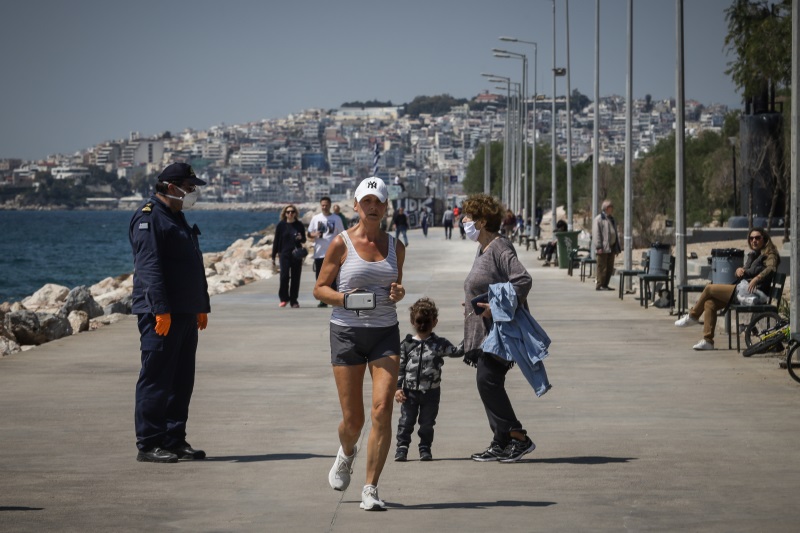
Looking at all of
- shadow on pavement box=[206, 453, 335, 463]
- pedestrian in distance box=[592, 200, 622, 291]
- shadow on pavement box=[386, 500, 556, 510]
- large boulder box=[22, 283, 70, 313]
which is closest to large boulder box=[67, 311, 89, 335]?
pedestrian in distance box=[592, 200, 622, 291]

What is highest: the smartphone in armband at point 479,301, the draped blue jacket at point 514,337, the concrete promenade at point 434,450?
the smartphone in armband at point 479,301

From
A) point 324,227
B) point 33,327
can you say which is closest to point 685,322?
point 324,227

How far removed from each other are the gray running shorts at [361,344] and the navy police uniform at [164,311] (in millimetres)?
2048

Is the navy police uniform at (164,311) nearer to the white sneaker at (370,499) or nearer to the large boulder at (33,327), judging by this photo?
the white sneaker at (370,499)

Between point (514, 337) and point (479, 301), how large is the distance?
14.0 inches

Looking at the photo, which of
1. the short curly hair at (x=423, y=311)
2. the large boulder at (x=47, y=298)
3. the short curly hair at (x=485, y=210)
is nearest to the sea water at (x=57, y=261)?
the large boulder at (x=47, y=298)

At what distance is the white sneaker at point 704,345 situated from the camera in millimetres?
17406

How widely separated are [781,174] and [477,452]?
42.0m

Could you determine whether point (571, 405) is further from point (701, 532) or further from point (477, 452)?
point (701, 532)

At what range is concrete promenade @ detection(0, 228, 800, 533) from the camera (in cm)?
840

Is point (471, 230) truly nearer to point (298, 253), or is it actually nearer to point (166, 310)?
point (166, 310)

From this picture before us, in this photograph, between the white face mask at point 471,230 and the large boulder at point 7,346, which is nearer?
the white face mask at point 471,230

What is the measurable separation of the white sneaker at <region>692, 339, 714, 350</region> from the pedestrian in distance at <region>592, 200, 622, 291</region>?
39.3 feet

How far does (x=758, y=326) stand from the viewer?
57.0 feet
